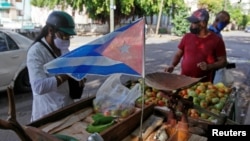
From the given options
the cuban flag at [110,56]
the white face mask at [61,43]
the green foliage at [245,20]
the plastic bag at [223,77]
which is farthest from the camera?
the green foliage at [245,20]

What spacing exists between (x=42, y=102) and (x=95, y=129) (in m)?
0.64

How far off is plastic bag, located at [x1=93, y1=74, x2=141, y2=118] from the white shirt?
0.95 feet

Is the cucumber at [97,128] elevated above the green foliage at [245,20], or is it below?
below

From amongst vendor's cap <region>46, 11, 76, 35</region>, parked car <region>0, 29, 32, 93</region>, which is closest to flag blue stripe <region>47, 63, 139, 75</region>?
vendor's cap <region>46, 11, 76, 35</region>

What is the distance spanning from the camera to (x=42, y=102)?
243 centimetres

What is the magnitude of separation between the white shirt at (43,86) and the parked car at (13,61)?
4.12m

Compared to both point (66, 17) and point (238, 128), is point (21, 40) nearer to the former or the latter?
point (66, 17)

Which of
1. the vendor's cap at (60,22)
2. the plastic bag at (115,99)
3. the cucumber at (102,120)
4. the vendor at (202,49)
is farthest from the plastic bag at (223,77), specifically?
the vendor's cap at (60,22)

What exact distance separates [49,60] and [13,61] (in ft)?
15.0

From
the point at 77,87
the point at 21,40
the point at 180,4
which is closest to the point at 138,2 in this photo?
the point at 180,4

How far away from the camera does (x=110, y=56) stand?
1.84m

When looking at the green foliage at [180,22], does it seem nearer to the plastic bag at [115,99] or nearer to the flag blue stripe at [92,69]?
the plastic bag at [115,99]

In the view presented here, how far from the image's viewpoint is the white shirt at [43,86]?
87.0 inches

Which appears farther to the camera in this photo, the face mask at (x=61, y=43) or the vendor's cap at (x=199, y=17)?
the vendor's cap at (x=199, y=17)
